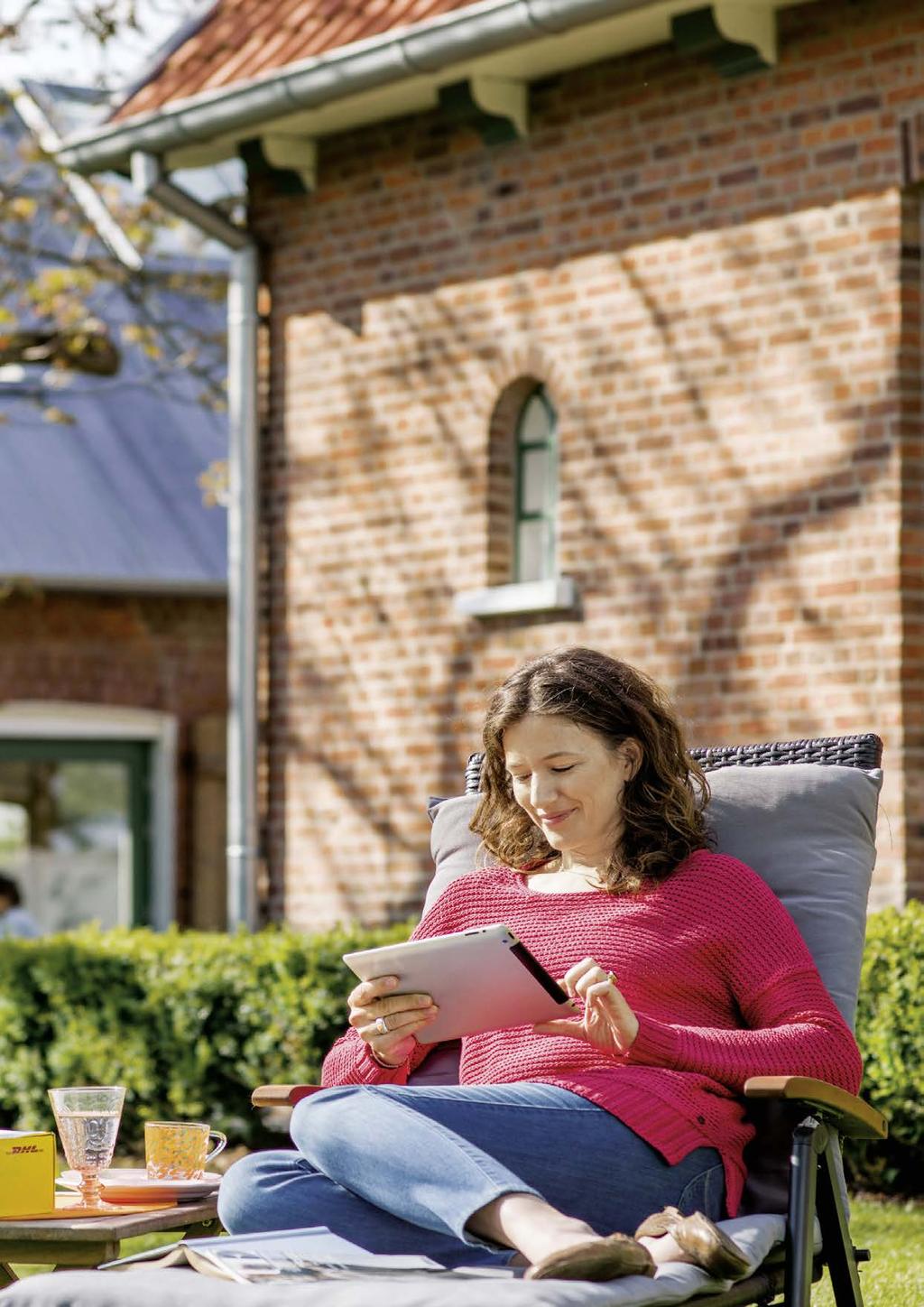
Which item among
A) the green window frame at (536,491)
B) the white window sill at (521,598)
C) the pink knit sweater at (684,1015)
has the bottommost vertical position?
the pink knit sweater at (684,1015)

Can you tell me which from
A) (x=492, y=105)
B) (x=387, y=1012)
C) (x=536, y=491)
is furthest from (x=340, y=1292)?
(x=492, y=105)

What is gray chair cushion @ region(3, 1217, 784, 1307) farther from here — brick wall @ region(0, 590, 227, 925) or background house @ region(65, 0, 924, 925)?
brick wall @ region(0, 590, 227, 925)

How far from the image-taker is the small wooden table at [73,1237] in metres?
3.72

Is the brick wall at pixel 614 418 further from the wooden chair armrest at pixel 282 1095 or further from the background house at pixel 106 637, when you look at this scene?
the background house at pixel 106 637

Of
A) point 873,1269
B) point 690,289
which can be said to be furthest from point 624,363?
point 873,1269

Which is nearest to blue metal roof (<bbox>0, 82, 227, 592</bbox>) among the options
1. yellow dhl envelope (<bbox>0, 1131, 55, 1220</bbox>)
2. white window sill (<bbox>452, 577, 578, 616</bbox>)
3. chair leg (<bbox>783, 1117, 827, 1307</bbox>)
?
white window sill (<bbox>452, 577, 578, 616</bbox>)

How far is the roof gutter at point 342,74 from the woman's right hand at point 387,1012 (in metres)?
5.05

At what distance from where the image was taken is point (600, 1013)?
12.1 feet

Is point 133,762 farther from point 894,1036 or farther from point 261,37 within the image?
point 894,1036

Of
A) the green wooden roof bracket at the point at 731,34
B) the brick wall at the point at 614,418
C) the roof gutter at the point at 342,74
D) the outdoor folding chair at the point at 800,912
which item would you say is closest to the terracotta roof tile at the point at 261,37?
the roof gutter at the point at 342,74

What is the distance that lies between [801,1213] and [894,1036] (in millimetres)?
3210

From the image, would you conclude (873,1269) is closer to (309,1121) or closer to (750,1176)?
(750,1176)

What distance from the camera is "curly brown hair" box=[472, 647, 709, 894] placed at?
412 cm

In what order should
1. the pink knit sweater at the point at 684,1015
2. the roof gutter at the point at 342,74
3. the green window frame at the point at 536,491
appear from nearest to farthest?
the pink knit sweater at the point at 684,1015, the roof gutter at the point at 342,74, the green window frame at the point at 536,491
